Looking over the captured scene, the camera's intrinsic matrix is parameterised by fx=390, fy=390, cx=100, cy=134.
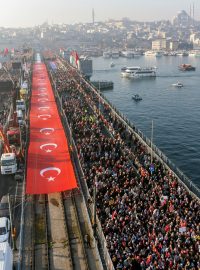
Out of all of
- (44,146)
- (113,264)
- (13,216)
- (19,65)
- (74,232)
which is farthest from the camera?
(19,65)

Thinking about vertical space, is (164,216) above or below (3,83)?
below

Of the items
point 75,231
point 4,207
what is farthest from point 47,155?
point 75,231

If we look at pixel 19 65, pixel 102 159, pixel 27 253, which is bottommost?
pixel 27 253

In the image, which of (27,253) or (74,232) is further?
(74,232)

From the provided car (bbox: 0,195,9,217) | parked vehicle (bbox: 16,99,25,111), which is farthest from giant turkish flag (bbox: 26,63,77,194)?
car (bbox: 0,195,9,217)

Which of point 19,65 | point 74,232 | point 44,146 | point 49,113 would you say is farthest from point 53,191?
point 19,65

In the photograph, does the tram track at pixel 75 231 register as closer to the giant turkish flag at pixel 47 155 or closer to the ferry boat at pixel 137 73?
the giant turkish flag at pixel 47 155

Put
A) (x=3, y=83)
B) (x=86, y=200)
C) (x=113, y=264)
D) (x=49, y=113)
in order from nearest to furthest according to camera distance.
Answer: (x=113, y=264) → (x=86, y=200) → (x=49, y=113) → (x=3, y=83)

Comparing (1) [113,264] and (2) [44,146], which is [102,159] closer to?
(2) [44,146]
